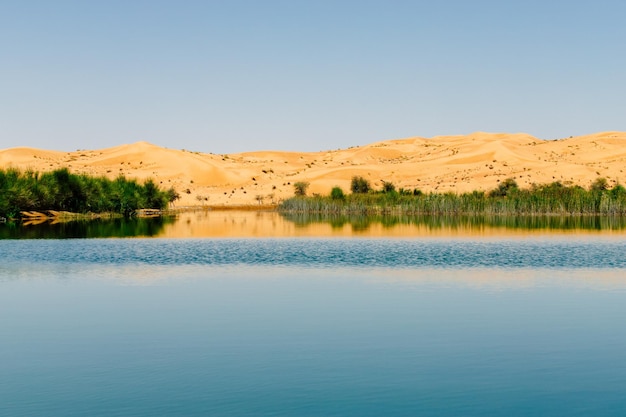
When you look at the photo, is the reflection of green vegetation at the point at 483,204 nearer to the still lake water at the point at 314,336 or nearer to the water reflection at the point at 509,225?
the water reflection at the point at 509,225

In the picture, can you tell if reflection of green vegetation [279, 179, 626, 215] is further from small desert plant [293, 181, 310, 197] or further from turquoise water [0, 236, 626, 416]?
turquoise water [0, 236, 626, 416]

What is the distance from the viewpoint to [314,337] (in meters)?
17.7

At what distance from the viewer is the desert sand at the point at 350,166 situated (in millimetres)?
127875

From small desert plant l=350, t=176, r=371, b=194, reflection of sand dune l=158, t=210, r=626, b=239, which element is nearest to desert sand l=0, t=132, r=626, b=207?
small desert plant l=350, t=176, r=371, b=194

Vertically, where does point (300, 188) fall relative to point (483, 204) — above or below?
above


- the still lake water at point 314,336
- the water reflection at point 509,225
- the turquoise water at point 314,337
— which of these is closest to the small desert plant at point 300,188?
the water reflection at point 509,225

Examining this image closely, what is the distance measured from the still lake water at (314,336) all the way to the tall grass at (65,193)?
39.0 m

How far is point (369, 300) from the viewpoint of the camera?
2292 centimetres

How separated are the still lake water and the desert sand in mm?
87986

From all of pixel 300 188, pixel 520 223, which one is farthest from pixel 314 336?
pixel 300 188

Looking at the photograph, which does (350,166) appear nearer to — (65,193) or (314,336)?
(65,193)

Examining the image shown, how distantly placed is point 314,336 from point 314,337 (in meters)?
0.11

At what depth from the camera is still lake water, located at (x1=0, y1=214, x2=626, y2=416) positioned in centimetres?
1298

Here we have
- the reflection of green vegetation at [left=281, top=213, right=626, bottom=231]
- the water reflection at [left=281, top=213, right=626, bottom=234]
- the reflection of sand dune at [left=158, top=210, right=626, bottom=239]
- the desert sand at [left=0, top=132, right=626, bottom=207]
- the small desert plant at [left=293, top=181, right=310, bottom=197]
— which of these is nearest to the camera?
the reflection of sand dune at [left=158, top=210, right=626, bottom=239]
